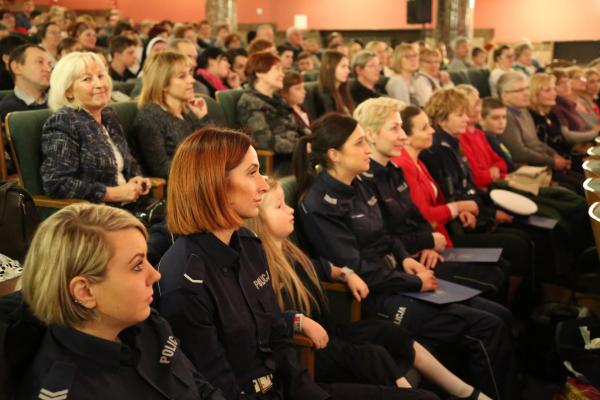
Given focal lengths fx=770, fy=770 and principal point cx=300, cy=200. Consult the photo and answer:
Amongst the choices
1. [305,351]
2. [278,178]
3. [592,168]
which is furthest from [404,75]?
[305,351]

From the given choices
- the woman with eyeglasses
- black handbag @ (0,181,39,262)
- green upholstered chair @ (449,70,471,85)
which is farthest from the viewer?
the woman with eyeglasses

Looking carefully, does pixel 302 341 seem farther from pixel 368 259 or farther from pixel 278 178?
pixel 278 178

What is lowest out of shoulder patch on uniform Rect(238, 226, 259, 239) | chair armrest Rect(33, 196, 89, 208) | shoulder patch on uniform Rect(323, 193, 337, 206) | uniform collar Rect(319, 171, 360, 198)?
chair armrest Rect(33, 196, 89, 208)

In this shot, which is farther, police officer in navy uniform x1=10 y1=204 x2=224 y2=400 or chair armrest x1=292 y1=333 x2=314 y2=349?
chair armrest x1=292 y1=333 x2=314 y2=349

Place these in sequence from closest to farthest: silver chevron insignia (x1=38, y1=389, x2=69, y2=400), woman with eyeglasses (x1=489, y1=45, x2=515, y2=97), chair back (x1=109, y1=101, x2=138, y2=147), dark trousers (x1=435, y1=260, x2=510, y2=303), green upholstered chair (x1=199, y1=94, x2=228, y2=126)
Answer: silver chevron insignia (x1=38, y1=389, x2=69, y2=400) → dark trousers (x1=435, y1=260, x2=510, y2=303) → chair back (x1=109, y1=101, x2=138, y2=147) → green upholstered chair (x1=199, y1=94, x2=228, y2=126) → woman with eyeglasses (x1=489, y1=45, x2=515, y2=97)

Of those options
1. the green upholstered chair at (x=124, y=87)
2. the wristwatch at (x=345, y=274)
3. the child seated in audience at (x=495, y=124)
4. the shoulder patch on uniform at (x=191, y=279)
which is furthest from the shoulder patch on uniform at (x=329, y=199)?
the green upholstered chair at (x=124, y=87)

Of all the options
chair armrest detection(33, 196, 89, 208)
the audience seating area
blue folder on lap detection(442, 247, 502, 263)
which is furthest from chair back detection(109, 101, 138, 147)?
blue folder on lap detection(442, 247, 502, 263)

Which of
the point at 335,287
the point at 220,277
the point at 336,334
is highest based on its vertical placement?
the point at 220,277

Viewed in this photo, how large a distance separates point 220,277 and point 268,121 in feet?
9.65

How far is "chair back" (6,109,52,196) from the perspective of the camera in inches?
120

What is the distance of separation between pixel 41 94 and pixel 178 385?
2892mm

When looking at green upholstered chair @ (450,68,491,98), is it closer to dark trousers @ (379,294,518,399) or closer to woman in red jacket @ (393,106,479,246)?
woman in red jacket @ (393,106,479,246)

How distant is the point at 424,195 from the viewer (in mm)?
3635

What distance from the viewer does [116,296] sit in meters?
1.47
